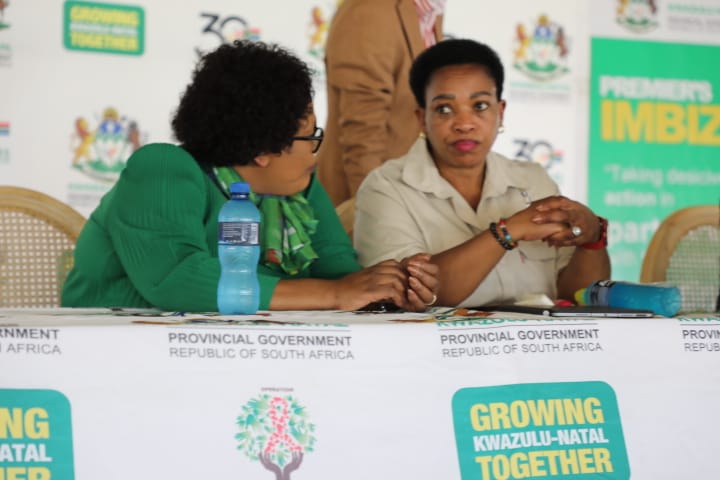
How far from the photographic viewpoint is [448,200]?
7.02ft

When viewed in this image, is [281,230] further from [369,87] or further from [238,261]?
[369,87]

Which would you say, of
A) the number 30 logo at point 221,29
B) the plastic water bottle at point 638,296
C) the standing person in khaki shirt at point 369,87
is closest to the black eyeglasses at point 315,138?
the plastic water bottle at point 638,296

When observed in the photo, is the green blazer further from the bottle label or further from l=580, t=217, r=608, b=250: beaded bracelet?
l=580, t=217, r=608, b=250: beaded bracelet

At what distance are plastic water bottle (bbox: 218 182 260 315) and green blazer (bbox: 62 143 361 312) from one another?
3cm

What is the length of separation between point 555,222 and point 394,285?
485 mm

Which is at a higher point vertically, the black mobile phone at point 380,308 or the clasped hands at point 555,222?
the clasped hands at point 555,222

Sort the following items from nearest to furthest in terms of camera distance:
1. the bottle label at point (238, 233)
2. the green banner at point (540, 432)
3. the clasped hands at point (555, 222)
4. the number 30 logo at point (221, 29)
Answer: the green banner at point (540, 432) → the bottle label at point (238, 233) → the clasped hands at point (555, 222) → the number 30 logo at point (221, 29)

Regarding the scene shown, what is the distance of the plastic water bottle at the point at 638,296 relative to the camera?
1.47m

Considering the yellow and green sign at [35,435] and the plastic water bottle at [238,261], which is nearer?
the yellow and green sign at [35,435]

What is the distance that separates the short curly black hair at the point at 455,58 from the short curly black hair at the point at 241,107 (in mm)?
487

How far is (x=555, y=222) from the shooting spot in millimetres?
1866

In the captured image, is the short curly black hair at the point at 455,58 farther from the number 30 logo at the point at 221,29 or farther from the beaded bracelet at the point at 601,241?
the number 30 logo at the point at 221,29

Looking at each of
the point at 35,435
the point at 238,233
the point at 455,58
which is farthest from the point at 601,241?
the point at 35,435

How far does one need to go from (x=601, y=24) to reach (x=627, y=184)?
2.60 feet
